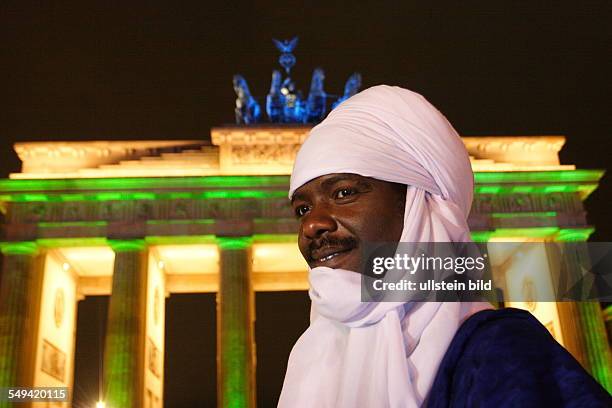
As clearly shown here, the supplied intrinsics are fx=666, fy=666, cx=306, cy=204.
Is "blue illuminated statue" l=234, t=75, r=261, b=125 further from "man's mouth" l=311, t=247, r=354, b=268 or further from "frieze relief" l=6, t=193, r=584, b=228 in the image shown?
"man's mouth" l=311, t=247, r=354, b=268

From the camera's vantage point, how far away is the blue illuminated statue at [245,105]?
101 ft

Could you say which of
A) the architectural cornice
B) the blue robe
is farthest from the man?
the architectural cornice

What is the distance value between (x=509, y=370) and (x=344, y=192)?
0.79m

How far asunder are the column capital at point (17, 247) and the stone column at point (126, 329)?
10.8ft

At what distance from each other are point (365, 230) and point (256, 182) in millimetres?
26676

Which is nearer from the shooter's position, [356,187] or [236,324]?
[356,187]

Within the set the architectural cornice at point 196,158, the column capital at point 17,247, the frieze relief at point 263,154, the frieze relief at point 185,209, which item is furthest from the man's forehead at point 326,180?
the column capital at point 17,247

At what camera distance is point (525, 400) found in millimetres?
1349

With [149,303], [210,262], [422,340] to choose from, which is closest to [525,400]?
[422,340]

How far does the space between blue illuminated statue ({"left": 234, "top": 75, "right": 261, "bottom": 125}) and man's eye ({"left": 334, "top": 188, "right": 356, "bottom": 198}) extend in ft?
95.5

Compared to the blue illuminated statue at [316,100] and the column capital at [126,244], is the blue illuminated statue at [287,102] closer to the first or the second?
the blue illuminated statue at [316,100]

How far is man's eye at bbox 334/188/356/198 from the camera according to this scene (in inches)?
79.4

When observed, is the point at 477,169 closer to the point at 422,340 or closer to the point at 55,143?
the point at 55,143

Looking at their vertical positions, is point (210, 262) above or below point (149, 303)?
above
